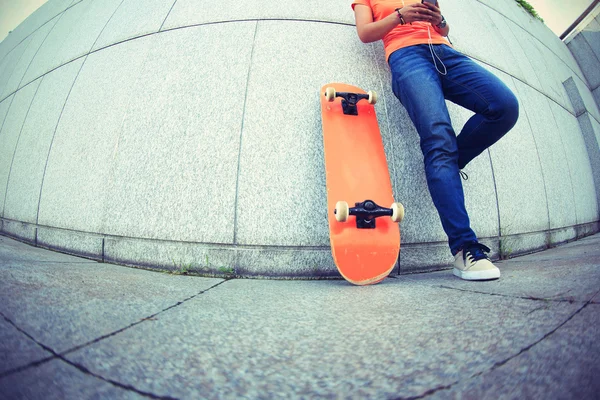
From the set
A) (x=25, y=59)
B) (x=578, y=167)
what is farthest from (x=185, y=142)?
(x=578, y=167)

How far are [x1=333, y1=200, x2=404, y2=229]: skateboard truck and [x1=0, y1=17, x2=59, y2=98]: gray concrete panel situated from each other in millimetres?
6115

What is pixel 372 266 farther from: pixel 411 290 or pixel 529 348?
pixel 529 348

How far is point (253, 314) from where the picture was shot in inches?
38.1

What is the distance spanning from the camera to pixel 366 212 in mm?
1417

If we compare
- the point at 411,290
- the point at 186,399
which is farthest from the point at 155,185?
the point at 411,290

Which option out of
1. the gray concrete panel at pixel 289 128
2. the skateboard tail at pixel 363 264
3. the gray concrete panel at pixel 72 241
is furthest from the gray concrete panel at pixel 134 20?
the skateboard tail at pixel 363 264

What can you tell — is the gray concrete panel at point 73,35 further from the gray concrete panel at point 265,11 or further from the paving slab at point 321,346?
the paving slab at point 321,346

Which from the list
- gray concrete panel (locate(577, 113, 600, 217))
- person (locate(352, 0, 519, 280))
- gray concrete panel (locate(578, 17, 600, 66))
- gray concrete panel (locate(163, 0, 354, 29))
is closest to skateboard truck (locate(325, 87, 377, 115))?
person (locate(352, 0, 519, 280))

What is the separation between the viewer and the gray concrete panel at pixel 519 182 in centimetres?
Answer: 231

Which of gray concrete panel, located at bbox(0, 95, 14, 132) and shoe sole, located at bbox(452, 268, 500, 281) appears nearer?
shoe sole, located at bbox(452, 268, 500, 281)

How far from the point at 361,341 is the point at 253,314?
1.56 feet

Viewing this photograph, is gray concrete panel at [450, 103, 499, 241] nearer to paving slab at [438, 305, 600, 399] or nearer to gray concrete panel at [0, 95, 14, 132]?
paving slab at [438, 305, 600, 399]

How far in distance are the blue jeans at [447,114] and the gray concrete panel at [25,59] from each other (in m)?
6.27

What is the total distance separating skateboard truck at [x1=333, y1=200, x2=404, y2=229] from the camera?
137 centimetres
